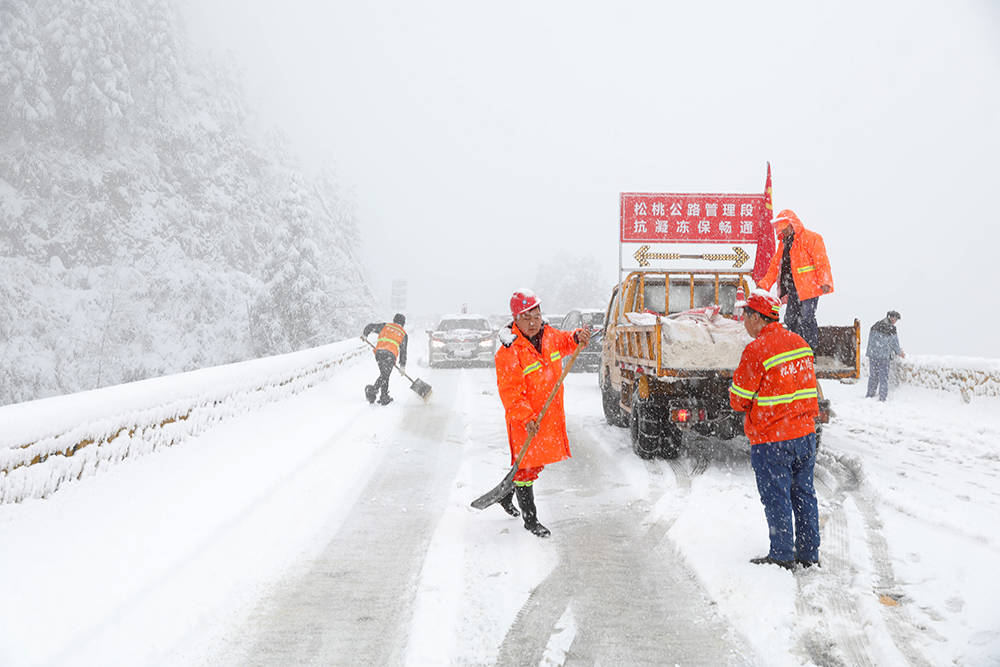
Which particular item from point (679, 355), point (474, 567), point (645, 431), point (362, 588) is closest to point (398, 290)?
point (645, 431)

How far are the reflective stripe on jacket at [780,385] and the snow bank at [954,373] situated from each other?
8877 mm

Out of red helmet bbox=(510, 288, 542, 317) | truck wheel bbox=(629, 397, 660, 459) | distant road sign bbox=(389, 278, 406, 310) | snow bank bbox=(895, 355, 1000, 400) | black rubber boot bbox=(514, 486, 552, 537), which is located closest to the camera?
red helmet bbox=(510, 288, 542, 317)

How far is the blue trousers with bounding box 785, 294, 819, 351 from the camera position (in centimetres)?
627

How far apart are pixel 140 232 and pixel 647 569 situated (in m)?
37.5

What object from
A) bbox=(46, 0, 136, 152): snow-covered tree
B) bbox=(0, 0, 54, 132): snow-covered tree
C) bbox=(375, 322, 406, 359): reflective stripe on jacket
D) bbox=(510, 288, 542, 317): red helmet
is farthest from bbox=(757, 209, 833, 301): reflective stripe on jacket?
bbox=(46, 0, 136, 152): snow-covered tree

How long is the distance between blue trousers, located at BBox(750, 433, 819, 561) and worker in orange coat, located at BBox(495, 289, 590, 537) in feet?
4.35

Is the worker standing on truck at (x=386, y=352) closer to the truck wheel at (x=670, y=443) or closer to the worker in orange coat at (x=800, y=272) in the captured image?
the truck wheel at (x=670, y=443)

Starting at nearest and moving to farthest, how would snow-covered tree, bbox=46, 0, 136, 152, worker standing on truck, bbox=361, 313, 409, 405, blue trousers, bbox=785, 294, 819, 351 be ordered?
blue trousers, bbox=785, 294, 819, 351 → worker standing on truck, bbox=361, 313, 409, 405 → snow-covered tree, bbox=46, 0, 136, 152

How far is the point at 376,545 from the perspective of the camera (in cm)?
423

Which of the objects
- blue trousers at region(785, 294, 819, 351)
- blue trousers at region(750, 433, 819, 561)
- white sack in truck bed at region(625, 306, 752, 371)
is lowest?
blue trousers at region(750, 433, 819, 561)

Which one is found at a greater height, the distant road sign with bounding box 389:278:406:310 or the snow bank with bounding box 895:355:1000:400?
the distant road sign with bounding box 389:278:406:310

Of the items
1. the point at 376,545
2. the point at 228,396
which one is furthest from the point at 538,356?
the point at 228,396

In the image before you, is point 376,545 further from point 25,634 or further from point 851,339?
point 851,339

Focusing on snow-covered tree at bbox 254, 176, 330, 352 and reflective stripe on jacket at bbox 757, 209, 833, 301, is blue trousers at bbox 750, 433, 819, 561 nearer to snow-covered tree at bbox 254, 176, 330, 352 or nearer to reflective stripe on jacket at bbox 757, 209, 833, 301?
reflective stripe on jacket at bbox 757, 209, 833, 301
